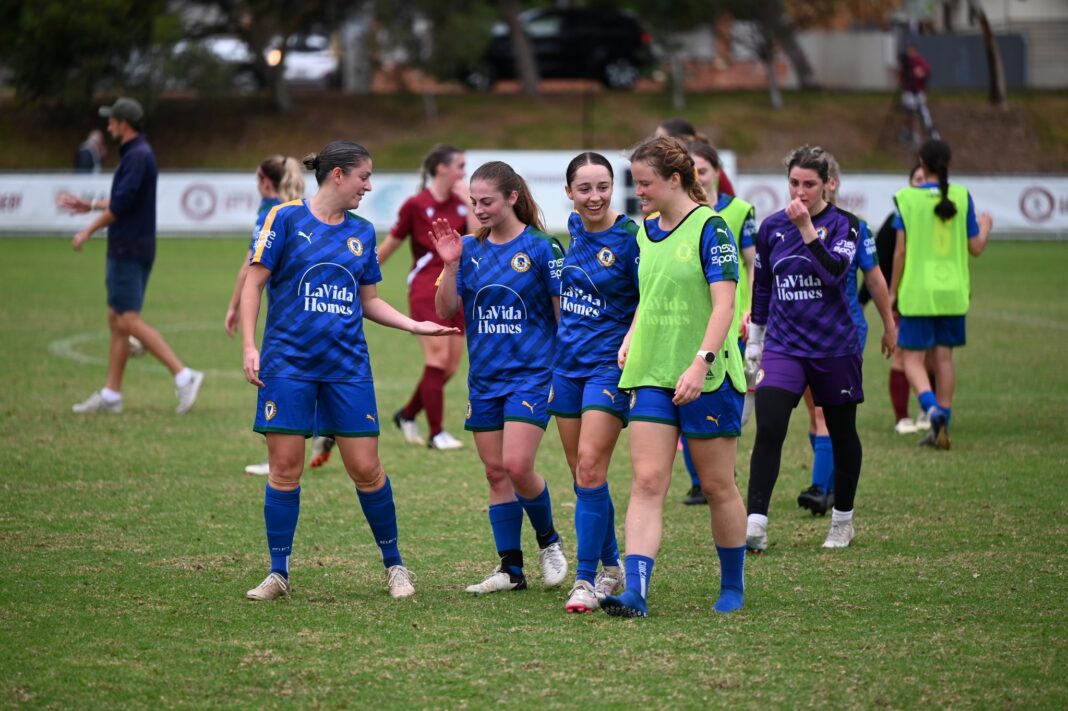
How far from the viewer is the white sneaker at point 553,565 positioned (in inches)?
252

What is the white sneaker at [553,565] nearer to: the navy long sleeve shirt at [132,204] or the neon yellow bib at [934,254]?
the neon yellow bib at [934,254]

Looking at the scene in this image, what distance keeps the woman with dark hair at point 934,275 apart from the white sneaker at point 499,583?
4667 mm

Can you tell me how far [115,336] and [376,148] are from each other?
1058 inches

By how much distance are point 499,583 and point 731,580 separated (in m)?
1.10

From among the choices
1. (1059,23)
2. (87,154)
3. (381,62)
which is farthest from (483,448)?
(1059,23)

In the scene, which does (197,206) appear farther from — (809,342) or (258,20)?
(809,342)

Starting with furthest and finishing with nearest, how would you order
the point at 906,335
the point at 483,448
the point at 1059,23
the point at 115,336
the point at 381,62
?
the point at 1059,23 < the point at 381,62 < the point at 115,336 < the point at 906,335 < the point at 483,448

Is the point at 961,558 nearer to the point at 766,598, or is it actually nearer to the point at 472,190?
the point at 766,598

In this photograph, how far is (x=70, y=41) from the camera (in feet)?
114

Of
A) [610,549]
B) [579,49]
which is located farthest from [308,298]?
[579,49]

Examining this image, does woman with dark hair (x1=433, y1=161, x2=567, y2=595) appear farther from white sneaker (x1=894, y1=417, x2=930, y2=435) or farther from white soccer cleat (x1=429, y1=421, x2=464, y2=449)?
white sneaker (x1=894, y1=417, x2=930, y2=435)

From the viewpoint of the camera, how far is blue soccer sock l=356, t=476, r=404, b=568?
20.5 feet

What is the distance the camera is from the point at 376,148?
37.5 m

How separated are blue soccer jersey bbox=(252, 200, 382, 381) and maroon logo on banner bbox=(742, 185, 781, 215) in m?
21.2
